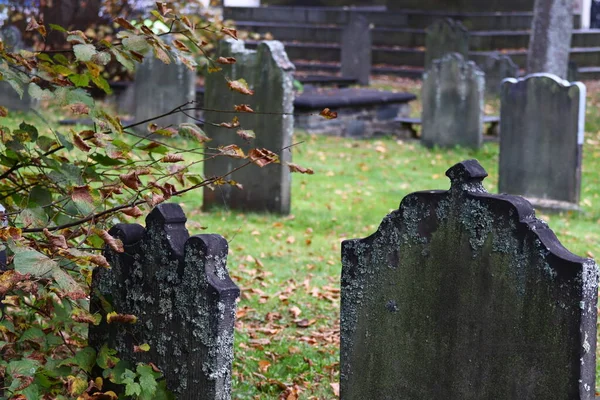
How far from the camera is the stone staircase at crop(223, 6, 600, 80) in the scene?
23.0m

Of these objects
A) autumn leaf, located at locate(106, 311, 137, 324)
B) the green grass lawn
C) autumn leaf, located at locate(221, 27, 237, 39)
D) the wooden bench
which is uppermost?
autumn leaf, located at locate(221, 27, 237, 39)

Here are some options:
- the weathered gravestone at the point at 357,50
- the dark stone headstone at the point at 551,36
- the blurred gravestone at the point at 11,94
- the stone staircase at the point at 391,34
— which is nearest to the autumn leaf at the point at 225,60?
the blurred gravestone at the point at 11,94

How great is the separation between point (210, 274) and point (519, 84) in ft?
23.4

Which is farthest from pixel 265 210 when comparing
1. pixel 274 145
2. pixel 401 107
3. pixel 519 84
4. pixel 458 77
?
pixel 401 107

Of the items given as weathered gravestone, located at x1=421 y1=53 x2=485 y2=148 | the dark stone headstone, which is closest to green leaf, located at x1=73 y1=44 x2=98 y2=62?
weathered gravestone, located at x1=421 y1=53 x2=485 y2=148

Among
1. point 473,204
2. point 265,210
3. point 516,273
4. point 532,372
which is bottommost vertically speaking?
point 265,210

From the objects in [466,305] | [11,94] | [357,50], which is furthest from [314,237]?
[357,50]

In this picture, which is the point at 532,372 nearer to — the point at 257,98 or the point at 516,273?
the point at 516,273

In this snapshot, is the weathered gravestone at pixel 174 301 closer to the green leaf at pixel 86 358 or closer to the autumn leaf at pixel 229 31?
the green leaf at pixel 86 358

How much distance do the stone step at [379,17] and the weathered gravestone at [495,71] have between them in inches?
162

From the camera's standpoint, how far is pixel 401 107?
16.6 metres

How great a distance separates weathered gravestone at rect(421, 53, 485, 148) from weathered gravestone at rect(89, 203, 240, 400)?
1025 cm

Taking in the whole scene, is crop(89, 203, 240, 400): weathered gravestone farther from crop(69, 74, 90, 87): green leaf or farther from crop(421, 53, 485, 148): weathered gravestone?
crop(421, 53, 485, 148): weathered gravestone

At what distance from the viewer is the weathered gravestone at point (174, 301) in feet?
11.8
